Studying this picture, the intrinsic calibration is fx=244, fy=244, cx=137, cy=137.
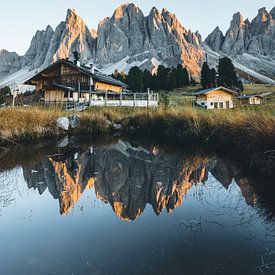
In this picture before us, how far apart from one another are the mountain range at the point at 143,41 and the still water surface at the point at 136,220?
13724 cm

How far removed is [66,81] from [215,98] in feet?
77.4

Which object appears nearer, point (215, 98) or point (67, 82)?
point (67, 82)

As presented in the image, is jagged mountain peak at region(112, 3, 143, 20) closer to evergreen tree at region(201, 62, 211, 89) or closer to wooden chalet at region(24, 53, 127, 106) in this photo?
evergreen tree at region(201, 62, 211, 89)

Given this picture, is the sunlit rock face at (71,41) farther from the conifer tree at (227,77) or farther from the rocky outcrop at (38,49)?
the conifer tree at (227,77)

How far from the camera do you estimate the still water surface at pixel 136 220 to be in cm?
319

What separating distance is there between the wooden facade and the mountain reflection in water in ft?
87.5

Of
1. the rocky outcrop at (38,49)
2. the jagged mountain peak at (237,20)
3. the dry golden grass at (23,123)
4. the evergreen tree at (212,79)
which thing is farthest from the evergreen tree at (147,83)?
the jagged mountain peak at (237,20)

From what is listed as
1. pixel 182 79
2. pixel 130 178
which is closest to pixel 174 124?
pixel 130 178

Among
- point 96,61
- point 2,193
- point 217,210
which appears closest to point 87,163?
point 2,193

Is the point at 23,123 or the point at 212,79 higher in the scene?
the point at 212,79

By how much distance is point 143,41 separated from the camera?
151375mm

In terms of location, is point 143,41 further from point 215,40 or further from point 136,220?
point 136,220

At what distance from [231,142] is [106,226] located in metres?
6.56

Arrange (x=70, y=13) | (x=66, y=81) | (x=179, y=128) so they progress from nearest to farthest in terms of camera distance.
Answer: (x=179, y=128) < (x=66, y=81) < (x=70, y=13)
